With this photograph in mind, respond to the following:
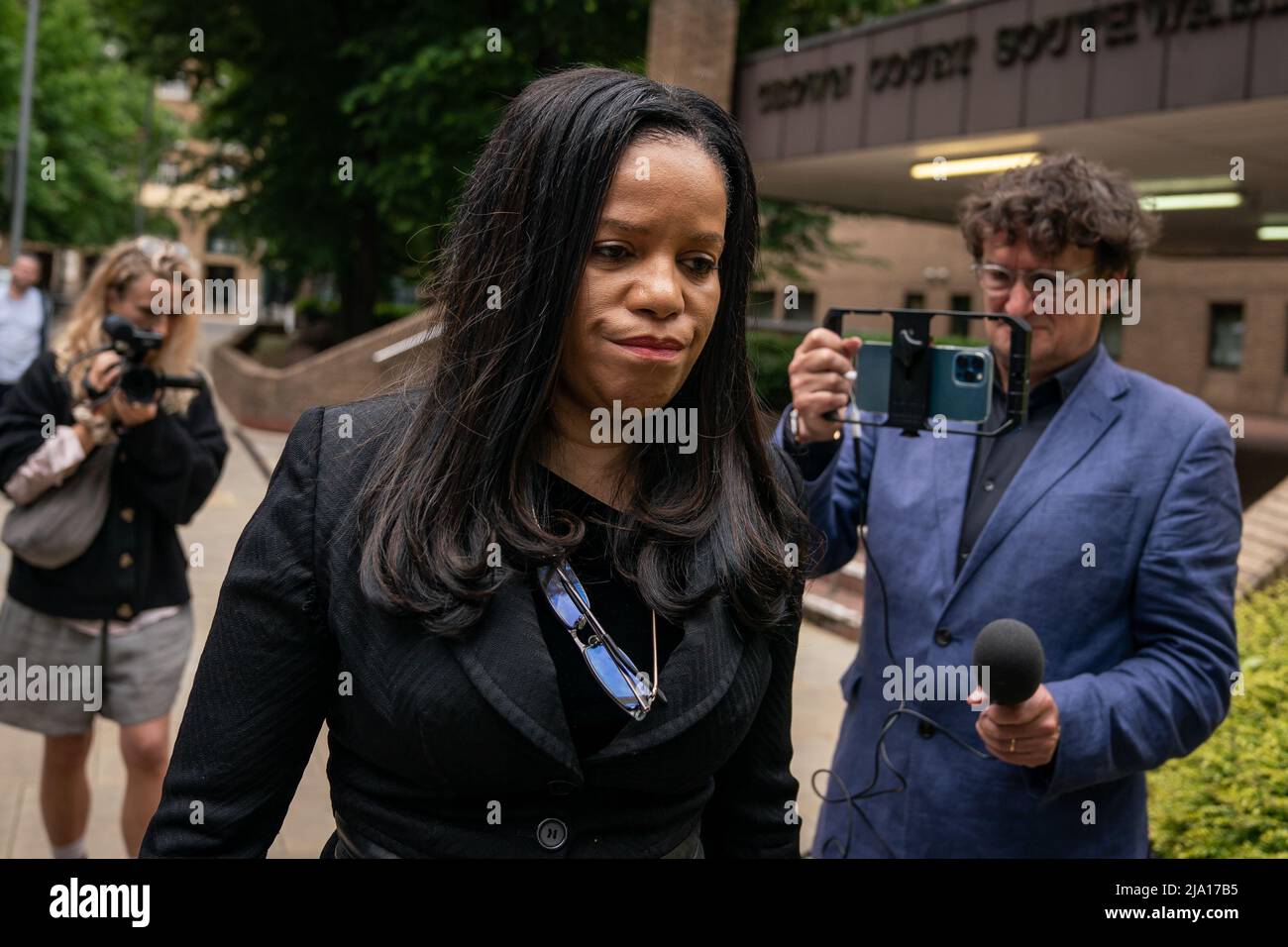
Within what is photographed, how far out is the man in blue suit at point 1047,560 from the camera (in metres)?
2.27

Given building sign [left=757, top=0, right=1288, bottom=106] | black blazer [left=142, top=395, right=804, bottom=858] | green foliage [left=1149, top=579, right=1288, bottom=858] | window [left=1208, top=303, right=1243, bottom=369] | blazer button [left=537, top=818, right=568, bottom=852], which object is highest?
building sign [left=757, top=0, right=1288, bottom=106]

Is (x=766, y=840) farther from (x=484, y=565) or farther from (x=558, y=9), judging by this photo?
(x=558, y=9)

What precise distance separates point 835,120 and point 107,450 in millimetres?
9692

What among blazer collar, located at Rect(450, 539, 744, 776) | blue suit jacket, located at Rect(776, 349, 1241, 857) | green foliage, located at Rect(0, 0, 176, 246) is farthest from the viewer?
green foliage, located at Rect(0, 0, 176, 246)

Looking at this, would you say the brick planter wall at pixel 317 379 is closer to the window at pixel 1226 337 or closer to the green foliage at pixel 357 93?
the green foliage at pixel 357 93

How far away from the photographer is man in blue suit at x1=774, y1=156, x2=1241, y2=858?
2268mm

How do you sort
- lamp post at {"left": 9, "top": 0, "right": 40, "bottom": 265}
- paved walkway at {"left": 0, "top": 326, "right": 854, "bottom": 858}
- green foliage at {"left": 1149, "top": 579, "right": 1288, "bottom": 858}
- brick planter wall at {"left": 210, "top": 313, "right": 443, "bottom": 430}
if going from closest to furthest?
green foliage at {"left": 1149, "top": 579, "right": 1288, "bottom": 858}, paved walkway at {"left": 0, "top": 326, "right": 854, "bottom": 858}, lamp post at {"left": 9, "top": 0, "right": 40, "bottom": 265}, brick planter wall at {"left": 210, "top": 313, "right": 443, "bottom": 430}

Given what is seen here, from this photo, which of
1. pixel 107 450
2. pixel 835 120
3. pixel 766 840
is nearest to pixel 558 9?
pixel 835 120

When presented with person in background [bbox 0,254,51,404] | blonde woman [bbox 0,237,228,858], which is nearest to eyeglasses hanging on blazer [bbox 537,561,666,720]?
blonde woman [bbox 0,237,228,858]

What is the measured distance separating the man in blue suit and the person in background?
882 cm

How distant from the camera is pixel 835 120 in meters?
12.2

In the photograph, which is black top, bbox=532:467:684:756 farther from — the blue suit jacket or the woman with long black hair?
the blue suit jacket

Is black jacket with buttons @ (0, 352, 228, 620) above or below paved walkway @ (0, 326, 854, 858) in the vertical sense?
above

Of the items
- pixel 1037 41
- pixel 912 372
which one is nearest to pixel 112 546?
pixel 912 372
